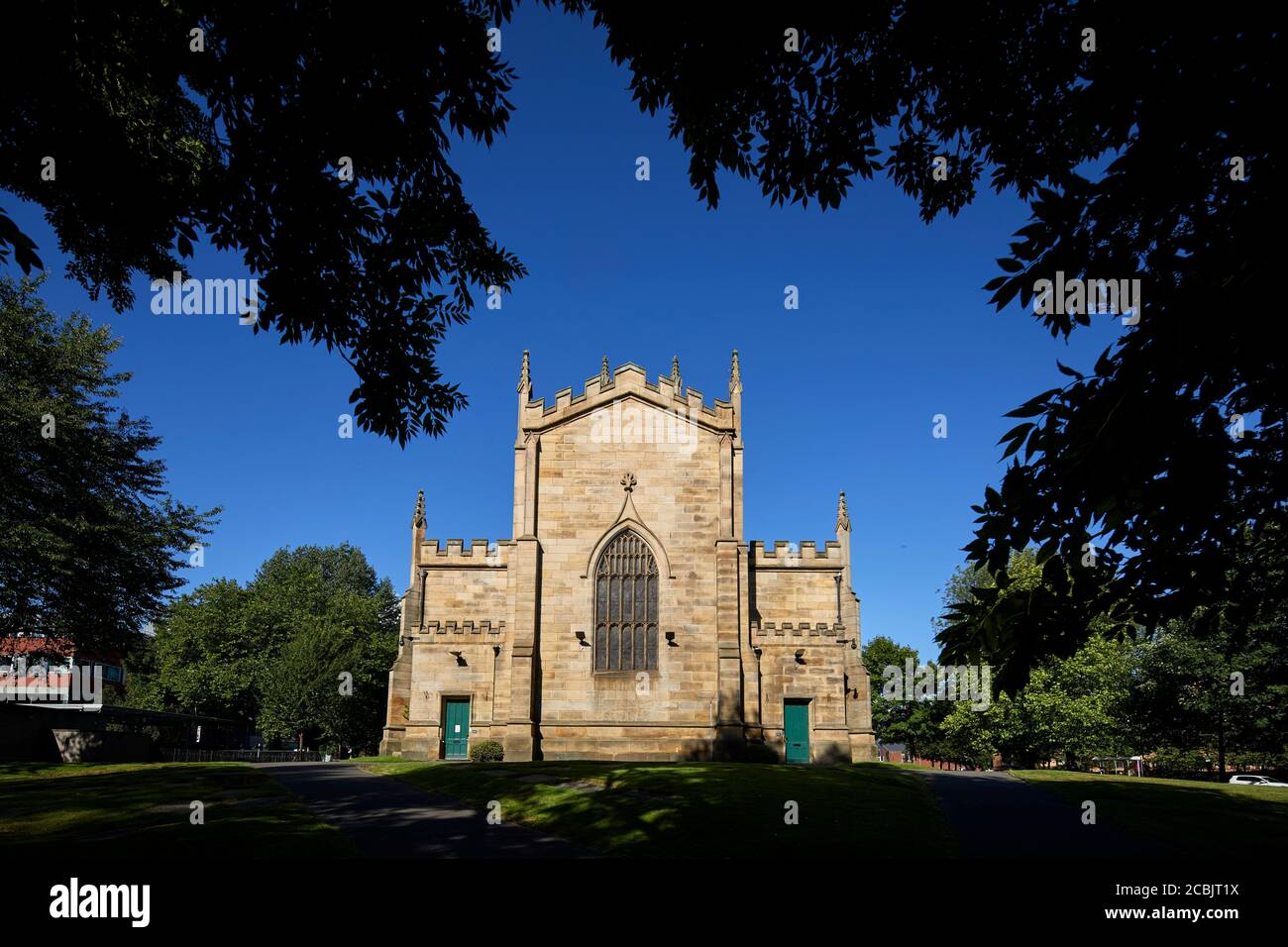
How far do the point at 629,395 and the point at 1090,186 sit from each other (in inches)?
1254

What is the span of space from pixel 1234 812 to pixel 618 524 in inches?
925

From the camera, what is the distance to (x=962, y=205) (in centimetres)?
933

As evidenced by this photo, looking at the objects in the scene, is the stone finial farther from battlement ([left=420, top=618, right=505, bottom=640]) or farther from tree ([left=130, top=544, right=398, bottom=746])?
tree ([left=130, top=544, right=398, bottom=746])

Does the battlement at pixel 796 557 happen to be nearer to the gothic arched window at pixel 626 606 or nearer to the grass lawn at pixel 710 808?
the gothic arched window at pixel 626 606

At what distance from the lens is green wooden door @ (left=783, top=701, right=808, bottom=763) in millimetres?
34469

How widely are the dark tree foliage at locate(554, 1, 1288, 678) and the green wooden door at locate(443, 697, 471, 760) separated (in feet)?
99.1

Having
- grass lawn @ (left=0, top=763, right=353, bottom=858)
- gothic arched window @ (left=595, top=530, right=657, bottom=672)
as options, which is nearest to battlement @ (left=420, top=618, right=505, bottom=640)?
gothic arched window @ (left=595, top=530, right=657, bottom=672)

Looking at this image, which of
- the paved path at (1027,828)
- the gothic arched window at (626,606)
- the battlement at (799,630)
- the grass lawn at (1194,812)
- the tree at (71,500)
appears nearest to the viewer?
the paved path at (1027,828)

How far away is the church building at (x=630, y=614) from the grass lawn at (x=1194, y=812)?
1134 centimetres

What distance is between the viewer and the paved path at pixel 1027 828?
12738 mm

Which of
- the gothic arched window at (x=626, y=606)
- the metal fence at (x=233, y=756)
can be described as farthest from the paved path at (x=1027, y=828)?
the metal fence at (x=233, y=756)

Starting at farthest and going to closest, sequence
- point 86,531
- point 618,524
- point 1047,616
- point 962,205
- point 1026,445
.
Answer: point 618,524 → point 86,531 → point 962,205 → point 1047,616 → point 1026,445

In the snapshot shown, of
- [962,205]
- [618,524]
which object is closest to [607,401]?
[618,524]
